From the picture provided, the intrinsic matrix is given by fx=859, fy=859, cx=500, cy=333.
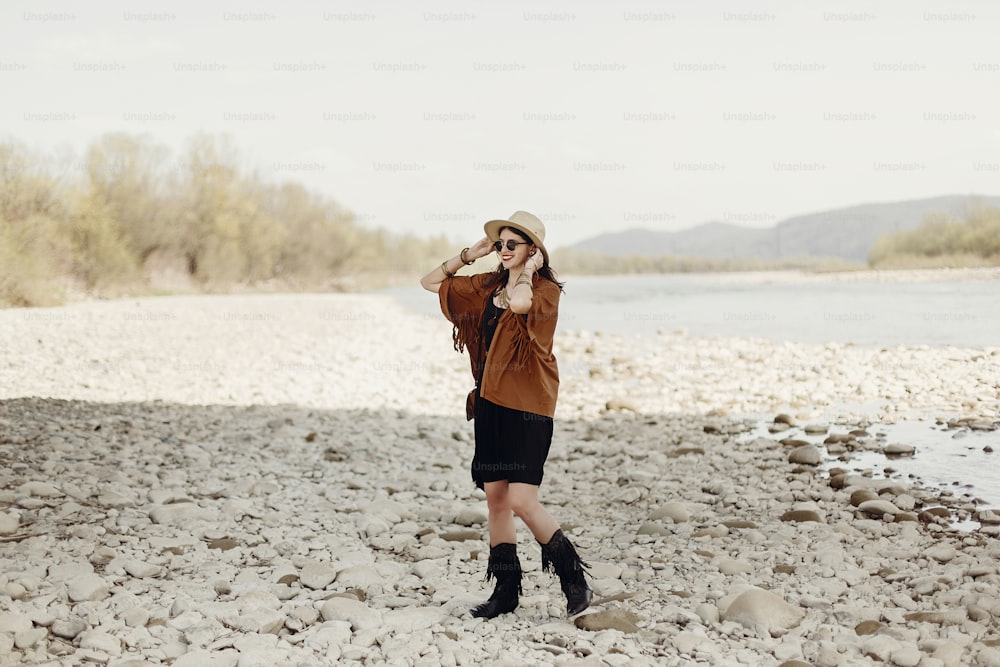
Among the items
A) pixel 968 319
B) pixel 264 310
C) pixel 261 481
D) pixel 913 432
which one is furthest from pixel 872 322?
pixel 261 481

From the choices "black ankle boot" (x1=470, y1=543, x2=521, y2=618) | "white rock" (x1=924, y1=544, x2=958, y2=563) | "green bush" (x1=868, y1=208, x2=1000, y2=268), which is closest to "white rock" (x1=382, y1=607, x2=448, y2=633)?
"black ankle boot" (x1=470, y1=543, x2=521, y2=618)

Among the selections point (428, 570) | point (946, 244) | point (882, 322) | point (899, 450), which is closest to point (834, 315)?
point (882, 322)

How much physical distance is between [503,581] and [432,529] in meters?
1.81

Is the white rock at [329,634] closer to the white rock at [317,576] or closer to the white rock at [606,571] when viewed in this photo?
the white rock at [317,576]

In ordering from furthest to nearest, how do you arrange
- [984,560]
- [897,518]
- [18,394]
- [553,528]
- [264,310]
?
[264,310] → [18,394] → [897,518] → [984,560] → [553,528]

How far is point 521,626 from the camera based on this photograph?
158 inches

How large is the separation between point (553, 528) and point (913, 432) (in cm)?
665

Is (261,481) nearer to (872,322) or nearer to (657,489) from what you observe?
(657,489)

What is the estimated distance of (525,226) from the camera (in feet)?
11.9

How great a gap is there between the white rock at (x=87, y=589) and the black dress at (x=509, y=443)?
79.2 inches

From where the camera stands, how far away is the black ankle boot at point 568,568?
3861mm

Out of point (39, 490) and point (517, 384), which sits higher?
point (517, 384)

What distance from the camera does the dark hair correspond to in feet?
12.1

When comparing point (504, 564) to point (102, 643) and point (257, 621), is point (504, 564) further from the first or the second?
point (102, 643)
